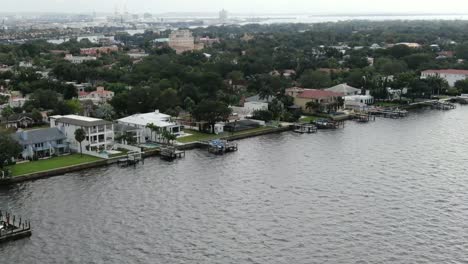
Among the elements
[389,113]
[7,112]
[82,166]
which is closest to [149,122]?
[82,166]

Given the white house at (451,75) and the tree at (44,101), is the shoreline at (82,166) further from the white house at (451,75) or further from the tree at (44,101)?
the white house at (451,75)

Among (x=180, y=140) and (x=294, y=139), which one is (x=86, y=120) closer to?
(x=180, y=140)

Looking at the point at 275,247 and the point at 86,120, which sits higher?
the point at 86,120

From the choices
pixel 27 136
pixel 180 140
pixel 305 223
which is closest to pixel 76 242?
pixel 305 223

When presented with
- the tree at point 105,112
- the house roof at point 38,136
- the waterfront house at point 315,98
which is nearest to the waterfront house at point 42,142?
the house roof at point 38,136

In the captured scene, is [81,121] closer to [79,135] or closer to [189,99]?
[79,135]

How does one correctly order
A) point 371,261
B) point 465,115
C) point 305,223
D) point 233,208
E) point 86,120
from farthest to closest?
1. point 465,115
2. point 86,120
3. point 233,208
4. point 305,223
5. point 371,261
